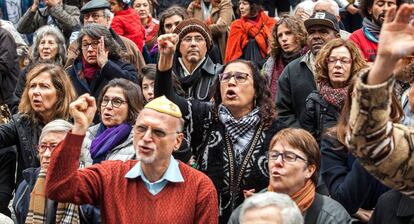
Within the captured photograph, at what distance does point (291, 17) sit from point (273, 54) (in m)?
0.38

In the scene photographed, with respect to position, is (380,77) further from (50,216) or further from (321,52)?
(321,52)

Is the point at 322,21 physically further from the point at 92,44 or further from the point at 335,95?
the point at 92,44

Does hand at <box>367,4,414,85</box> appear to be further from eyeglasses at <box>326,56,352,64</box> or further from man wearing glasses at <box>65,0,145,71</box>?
man wearing glasses at <box>65,0,145,71</box>

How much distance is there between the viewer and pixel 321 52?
23.5 ft

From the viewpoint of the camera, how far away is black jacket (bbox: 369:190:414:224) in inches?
194

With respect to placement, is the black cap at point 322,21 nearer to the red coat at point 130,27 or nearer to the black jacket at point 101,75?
the black jacket at point 101,75

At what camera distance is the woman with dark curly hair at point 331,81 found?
6996mm

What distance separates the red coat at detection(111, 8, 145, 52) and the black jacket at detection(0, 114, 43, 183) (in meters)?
3.72

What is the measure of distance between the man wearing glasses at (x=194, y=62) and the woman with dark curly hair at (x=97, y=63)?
1.76ft

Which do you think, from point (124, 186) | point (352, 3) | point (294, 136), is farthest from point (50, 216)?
point (352, 3)

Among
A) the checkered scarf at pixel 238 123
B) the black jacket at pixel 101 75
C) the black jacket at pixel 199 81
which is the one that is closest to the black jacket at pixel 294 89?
the black jacket at pixel 199 81

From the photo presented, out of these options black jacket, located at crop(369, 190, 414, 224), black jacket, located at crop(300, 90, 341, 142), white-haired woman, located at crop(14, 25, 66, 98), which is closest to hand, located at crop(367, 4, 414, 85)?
black jacket, located at crop(369, 190, 414, 224)

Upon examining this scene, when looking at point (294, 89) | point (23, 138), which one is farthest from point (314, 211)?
point (23, 138)

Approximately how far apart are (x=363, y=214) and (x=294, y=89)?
2.12m
